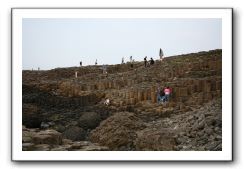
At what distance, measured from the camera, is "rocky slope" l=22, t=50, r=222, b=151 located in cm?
1005

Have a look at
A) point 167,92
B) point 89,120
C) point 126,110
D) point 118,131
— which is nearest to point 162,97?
point 167,92

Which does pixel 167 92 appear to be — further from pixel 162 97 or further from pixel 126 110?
pixel 126 110

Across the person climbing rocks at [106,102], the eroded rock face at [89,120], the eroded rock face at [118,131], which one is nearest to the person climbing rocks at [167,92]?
the eroded rock face at [118,131]

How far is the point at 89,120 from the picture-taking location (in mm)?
10125

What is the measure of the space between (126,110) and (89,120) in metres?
0.44

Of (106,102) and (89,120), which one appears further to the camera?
(106,102)

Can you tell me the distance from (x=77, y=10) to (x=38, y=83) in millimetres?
929

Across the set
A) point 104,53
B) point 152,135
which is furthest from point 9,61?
point 152,135

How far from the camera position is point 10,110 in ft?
32.9

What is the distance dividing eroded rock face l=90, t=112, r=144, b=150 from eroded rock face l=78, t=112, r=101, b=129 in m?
0.06

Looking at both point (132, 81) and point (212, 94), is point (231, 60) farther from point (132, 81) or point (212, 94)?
point (132, 81)

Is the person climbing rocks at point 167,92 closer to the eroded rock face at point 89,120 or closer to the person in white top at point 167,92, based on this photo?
the person in white top at point 167,92

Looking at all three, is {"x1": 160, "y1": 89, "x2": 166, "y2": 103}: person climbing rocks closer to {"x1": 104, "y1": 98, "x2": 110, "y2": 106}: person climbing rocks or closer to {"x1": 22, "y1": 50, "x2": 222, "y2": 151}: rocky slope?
{"x1": 22, "y1": 50, "x2": 222, "y2": 151}: rocky slope

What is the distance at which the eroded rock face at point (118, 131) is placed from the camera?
1007 cm
